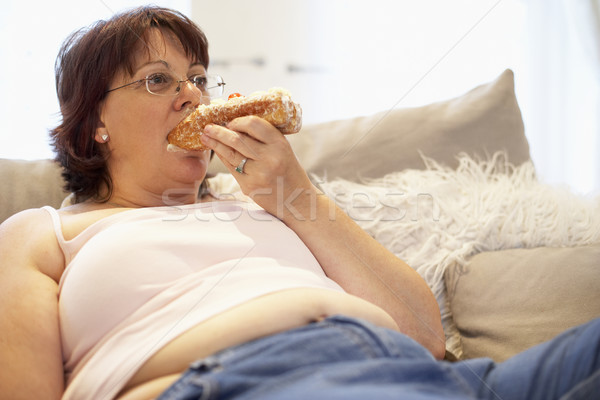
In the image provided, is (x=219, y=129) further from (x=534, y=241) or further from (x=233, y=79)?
(x=233, y=79)

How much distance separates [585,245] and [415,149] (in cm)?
55

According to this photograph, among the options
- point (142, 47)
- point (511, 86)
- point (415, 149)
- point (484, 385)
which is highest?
point (142, 47)

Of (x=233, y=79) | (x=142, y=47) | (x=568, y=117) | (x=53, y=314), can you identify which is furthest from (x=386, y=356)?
(x=568, y=117)

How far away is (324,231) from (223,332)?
413mm

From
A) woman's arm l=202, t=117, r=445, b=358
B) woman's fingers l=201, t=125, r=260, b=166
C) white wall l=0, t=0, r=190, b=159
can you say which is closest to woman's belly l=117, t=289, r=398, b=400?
woman's arm l=202, t=117, r=445, b=358

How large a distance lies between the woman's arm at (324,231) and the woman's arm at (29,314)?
411mm

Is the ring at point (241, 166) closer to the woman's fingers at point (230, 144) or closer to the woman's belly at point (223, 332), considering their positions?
the woman's fingers at point (230, 144)

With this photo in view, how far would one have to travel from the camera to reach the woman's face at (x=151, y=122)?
3.99 feet

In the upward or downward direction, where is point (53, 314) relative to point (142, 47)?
downward

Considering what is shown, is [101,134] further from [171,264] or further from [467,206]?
[467,206]

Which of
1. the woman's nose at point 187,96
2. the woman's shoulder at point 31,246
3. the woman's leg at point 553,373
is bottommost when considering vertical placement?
the woman's leg at point 553,373

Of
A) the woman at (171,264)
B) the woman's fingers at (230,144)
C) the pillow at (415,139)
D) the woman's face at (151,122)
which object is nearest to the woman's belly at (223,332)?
the woman at (171,264)

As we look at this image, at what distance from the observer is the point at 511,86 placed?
1730 mm

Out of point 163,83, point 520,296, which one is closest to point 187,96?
point 163,83
